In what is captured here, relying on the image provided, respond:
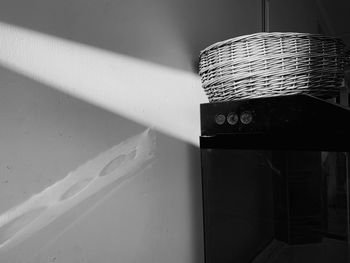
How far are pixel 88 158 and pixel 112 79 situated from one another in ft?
0.72

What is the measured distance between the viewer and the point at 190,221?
100 centimetres

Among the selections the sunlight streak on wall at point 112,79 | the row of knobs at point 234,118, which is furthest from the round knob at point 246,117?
the sunlight streak on wall at point 112,79

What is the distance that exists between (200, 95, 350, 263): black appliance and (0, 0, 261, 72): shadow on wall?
0.82ft

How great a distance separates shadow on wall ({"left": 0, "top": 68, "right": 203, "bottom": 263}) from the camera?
22.5 inches

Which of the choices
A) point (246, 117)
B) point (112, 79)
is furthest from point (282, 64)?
point (112, 79)

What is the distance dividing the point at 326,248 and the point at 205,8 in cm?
90

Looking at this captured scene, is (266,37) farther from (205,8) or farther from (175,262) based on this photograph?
(175,262)

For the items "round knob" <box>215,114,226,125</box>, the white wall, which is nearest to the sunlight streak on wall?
the white wall

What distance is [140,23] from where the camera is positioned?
2.74ft

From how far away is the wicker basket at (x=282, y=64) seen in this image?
0.75 meters

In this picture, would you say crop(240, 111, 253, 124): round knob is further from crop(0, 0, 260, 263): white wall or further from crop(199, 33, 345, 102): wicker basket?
crop(0, 0, 260, 263): white wall

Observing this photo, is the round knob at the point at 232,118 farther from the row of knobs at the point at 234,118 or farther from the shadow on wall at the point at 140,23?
the shadow on wall at the point at 140,23

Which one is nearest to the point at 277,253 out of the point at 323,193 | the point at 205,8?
the point at 323,193

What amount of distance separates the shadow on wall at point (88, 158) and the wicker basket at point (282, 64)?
31 centimetres
